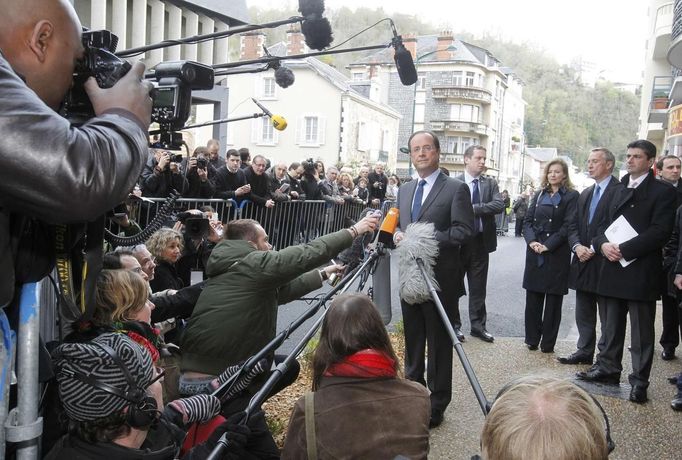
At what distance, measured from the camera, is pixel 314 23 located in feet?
16.7

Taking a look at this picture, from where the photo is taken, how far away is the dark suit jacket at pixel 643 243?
5070 millimetres

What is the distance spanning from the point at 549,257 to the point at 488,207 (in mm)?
Result: 1211

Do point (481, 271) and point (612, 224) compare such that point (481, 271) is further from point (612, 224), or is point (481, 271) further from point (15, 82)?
point (15, 82)

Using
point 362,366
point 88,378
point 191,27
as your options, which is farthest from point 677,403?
point 191,27

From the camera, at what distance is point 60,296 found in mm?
1710

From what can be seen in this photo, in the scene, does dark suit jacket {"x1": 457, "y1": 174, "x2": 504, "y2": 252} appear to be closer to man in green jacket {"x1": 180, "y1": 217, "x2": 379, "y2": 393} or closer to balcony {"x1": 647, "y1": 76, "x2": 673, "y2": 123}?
man in green jacket {"x1": 180, "y1": 217, "x2": 379, "y2": 393}

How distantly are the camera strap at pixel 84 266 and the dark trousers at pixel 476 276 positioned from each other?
5.88m

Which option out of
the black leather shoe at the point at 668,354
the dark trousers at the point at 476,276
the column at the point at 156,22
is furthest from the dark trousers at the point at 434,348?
the column at the point at 156,22

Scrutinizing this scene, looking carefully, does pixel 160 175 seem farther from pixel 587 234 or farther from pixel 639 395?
pixel 639 395

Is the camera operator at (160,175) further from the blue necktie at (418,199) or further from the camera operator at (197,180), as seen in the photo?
the blue necktie at (418,199)

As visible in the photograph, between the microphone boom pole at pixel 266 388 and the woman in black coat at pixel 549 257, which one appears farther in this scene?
the woman in black coat at pixel 549 257

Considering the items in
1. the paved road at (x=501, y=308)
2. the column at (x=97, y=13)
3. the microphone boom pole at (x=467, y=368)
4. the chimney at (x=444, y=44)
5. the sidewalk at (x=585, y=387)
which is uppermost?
the chimney at (x=444, y=44)

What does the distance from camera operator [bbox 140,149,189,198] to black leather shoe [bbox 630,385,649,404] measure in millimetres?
5656

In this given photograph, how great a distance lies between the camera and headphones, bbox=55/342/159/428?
2.00 m
